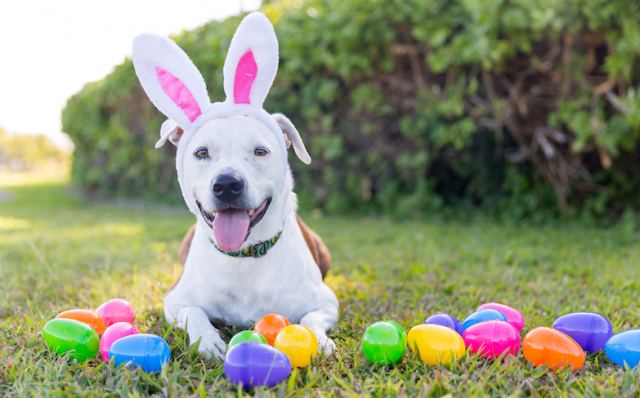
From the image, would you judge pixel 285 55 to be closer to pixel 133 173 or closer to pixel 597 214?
pixel 597 214

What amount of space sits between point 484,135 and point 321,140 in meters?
1.97

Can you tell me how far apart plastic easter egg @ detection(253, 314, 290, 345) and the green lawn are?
0.23m

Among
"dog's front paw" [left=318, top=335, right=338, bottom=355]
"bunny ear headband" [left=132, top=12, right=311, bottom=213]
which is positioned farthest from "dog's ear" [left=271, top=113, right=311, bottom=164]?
"dog's front paw" [left=318, top=335, right=338, bottom=355]

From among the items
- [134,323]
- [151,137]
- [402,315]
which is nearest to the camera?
[134,323]

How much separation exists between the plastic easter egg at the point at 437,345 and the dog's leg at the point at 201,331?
759 mm

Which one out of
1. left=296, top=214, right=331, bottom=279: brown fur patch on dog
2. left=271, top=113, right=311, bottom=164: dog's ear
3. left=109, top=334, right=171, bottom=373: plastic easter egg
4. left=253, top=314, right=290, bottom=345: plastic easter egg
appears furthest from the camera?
left=296, top=214, right=331, bottom=279: brown fur patch on dog

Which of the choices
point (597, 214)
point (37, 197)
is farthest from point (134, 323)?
point (37, 197)

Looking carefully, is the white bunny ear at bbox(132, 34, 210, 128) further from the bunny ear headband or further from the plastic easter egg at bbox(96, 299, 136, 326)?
the plastic easter egg at bbox(96, 299, 136, 326)

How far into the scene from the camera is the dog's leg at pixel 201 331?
2.28 m

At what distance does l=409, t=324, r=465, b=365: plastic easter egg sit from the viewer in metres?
2.17

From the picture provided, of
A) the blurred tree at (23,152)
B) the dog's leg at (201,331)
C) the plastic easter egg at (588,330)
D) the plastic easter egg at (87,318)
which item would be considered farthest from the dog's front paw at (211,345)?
the blurred tree at (23,152)

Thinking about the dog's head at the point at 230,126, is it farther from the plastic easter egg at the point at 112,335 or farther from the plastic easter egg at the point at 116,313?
the plastic easter egg at the point at 116,313

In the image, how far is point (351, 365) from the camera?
2.23m

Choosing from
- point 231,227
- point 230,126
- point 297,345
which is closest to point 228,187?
point 231,227
